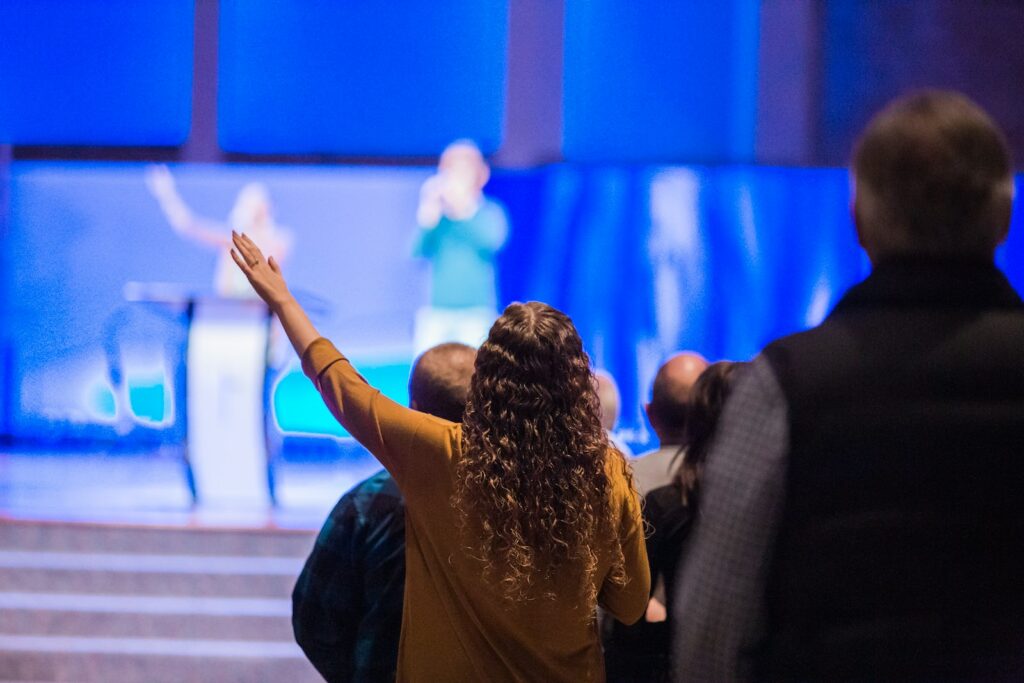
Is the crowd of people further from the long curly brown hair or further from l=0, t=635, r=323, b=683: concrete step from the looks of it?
l=0, t=635, r=323, b=683: concrete step

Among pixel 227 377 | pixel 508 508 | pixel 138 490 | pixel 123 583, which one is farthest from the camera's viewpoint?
pixel 138 490

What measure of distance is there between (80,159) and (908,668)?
5617 mm

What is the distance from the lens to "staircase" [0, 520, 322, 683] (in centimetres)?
294

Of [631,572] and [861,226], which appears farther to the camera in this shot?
[631,572]

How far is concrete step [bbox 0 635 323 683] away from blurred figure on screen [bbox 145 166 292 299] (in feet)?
8.07

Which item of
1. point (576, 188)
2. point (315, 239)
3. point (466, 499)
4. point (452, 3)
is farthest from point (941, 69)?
point (466, 499)

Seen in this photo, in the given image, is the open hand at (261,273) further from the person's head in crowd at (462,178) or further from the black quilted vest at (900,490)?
the person's head in crowd at (462,178)

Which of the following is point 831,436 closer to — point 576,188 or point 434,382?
point 434,382

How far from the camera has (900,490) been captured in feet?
2.44

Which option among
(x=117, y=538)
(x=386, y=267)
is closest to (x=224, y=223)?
(x=386, y=267)

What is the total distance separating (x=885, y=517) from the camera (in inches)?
29.3

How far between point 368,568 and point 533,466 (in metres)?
0.37

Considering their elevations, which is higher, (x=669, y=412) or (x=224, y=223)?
(x=224, y=223)

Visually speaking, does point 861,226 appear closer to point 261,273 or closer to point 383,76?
point 261,273
